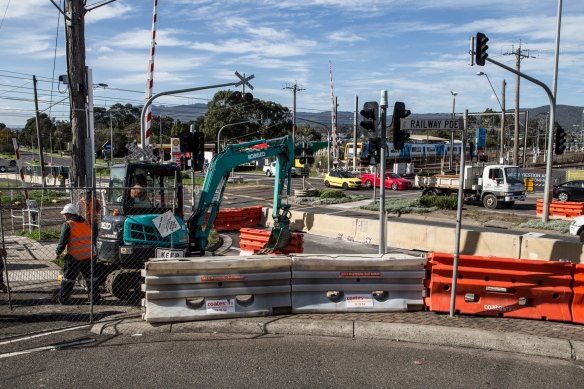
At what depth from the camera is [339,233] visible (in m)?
19.3

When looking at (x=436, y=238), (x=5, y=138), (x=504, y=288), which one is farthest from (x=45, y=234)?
(x=5, y=138)

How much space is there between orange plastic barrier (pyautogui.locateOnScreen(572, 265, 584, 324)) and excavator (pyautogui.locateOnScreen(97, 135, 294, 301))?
6482 millimetres

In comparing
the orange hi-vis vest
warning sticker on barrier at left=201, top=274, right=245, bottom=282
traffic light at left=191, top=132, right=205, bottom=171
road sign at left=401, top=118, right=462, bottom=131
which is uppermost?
road sign at left=401, top=118, right=462, bottom=131

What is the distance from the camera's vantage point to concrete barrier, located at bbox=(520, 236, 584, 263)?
41.6 ft

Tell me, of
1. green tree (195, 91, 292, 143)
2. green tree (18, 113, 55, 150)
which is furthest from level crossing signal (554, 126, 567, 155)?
green tree (18, 113, 55, 150)

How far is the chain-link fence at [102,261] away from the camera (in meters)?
8.31

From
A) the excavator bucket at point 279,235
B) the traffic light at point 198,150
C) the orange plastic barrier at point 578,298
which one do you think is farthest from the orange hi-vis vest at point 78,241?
the orange plastic barrier at point 578,298

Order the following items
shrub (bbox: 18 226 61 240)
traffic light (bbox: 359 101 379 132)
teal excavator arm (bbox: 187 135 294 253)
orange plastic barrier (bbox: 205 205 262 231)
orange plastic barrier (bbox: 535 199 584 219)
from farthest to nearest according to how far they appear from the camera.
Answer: orange plastic barrier (bbox: 535 199 584 219)
orange plastic barrier (bbox: 205 205 262 231)
shrub (bbox: 18 226 61 240)
teal excavator arm (bbox: 187 135 294 253)
traffic light (bbox: 359 101 379 132)

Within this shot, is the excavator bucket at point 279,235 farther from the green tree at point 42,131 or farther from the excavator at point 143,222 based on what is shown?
the green tree at point 42,131

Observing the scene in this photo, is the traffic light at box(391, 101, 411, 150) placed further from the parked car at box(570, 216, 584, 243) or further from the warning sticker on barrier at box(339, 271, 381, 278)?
the parked car at box(570, 216, 584, 243)

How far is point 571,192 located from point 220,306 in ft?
90.3

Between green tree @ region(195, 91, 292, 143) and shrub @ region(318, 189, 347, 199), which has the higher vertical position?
green tree @ region(195, 91, 292, 143)

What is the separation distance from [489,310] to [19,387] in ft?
20.3

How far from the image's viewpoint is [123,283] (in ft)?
31.5
